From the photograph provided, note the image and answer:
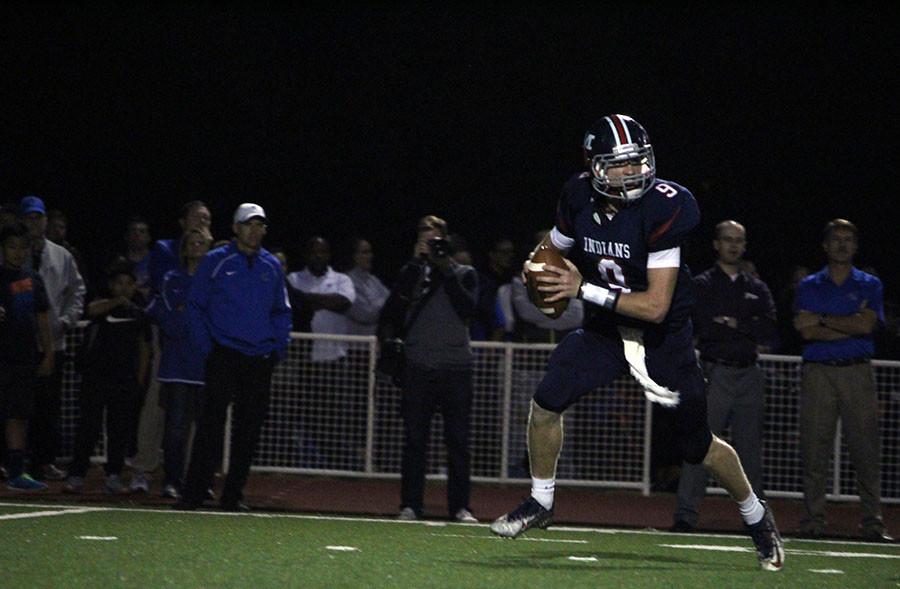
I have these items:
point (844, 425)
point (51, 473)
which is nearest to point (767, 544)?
point (844, 425)

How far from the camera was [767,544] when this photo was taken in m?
6.84

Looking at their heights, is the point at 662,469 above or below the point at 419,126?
below

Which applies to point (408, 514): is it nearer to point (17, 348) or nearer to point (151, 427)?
point (151, 427)

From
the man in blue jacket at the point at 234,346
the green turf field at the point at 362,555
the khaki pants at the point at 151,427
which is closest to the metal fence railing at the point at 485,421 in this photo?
the khaki pants at the point at 151,427

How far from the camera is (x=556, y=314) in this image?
6.97 meters

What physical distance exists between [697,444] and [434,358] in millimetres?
3168

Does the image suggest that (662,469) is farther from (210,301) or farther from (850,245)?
(210,301)

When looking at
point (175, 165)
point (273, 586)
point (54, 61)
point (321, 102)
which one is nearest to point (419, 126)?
point (321, 102)

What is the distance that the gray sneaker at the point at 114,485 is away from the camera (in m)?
10.7

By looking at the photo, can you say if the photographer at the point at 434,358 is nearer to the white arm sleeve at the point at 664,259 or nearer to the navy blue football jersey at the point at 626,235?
the navy blue football jersey at the point at 626,235

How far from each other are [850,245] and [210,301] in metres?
4.04

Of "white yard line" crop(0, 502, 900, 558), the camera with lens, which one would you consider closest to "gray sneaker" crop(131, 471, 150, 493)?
"white yard line" crop(0, 502, 900, 558)

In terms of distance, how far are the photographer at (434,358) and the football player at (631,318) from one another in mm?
2732

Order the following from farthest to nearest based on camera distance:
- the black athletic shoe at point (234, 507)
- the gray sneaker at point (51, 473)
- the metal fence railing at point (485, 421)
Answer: the metal fence railing at point (485, 421) < the gray sneaker at point (51, 473) < the black athletic shoe at point (234, 507)
